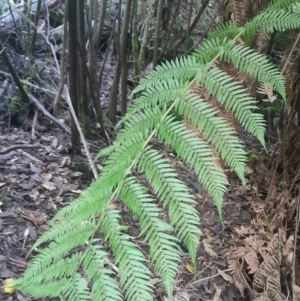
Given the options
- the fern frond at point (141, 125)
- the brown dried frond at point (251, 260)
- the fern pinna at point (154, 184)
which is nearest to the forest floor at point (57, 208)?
the brown dried frond at point (251, 260)

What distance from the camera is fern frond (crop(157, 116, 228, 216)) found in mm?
1161

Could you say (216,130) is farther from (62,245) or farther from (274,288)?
(274,288)

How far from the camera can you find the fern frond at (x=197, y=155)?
116cm

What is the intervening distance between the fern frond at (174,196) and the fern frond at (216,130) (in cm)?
15

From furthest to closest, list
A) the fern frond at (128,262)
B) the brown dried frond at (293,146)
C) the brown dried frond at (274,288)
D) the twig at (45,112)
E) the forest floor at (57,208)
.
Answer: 1. the twig at (45,112)
2. the brown dried frond at (293,146)
3. the brown dried frond at (274,288)
4. the forest floor at (57,208)
5. the fern frond at (128,262)

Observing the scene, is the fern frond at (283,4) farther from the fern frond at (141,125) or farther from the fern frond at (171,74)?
the fern frond at (141,125)

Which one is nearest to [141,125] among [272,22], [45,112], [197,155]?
[197,155]

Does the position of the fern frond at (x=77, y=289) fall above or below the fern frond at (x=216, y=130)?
below

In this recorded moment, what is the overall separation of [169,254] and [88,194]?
0.26m

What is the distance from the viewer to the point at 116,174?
116cm

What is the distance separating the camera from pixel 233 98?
132 cm

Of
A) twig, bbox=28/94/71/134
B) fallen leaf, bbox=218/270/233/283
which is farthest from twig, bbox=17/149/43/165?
fallen leaf, bbox=218/270/233/283

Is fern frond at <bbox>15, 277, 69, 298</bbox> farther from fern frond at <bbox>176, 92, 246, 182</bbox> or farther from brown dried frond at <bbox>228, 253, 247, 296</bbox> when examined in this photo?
brown dried frond at <bbox>228, 253, 247, 296</bbox>

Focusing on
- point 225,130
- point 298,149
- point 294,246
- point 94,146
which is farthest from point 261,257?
point 225,130
